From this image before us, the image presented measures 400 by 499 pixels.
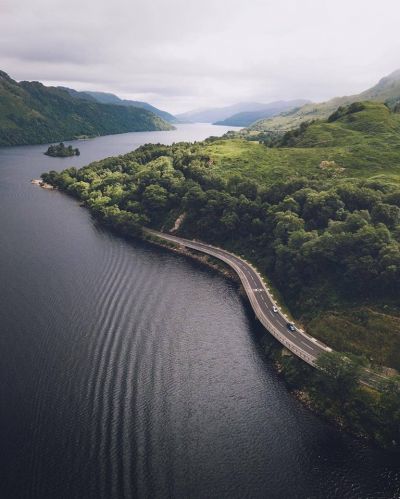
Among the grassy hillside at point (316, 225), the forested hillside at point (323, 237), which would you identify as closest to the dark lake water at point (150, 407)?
the forested hillside at point (323, 237)

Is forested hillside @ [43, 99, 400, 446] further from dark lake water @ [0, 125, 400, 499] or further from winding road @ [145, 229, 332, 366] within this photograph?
dark lake water @ [0, 125, 400, 499]

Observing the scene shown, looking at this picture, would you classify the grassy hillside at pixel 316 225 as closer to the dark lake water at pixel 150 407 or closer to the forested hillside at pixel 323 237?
the forested hillside at pixel 323 237

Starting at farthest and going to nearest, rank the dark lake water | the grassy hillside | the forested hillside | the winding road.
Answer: the grassy hillside, the winding road, the forested hillside, the dark lake water

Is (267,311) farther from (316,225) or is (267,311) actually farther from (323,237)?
(316,225)

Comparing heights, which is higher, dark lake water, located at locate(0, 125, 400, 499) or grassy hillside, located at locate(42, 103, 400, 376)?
grassy hillside, located at locate(42, 103, 400, 376)

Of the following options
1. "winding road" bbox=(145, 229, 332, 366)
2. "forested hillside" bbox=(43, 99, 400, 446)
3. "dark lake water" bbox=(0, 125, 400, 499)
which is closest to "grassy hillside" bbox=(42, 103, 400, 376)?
"forested hillside" bbox=(43, 99, 400, 446)

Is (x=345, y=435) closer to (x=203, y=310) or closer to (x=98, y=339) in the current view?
(x=203, y=310)

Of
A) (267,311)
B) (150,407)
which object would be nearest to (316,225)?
(267,311)
